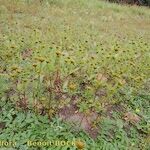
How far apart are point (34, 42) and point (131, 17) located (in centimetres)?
699

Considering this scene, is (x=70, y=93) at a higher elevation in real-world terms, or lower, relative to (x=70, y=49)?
higher

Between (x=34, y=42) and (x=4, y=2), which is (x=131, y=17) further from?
(x=34, y=42)

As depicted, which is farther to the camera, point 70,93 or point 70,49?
point 70,49

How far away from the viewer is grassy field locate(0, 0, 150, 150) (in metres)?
3.90

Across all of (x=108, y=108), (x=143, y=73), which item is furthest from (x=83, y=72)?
(x=143, y=73)

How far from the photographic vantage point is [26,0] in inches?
420

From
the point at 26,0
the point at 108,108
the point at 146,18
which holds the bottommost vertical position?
the point at 146,18

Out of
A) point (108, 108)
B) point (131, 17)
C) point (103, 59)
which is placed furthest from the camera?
point (131, 17)

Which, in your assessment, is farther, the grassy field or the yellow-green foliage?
the yellow-green foliage

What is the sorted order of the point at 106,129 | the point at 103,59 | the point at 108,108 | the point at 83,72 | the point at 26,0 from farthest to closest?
the point at 26,0 < the point at 103,59 < the point at 83,72 < the point at 108,108 < the point at 106,129

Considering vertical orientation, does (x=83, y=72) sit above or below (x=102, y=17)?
above

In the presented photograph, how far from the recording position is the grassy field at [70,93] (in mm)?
3898

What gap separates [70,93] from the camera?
459 centimetres

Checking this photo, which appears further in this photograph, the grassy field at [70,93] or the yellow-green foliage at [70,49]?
the yellow-green foliage at [70,49]
